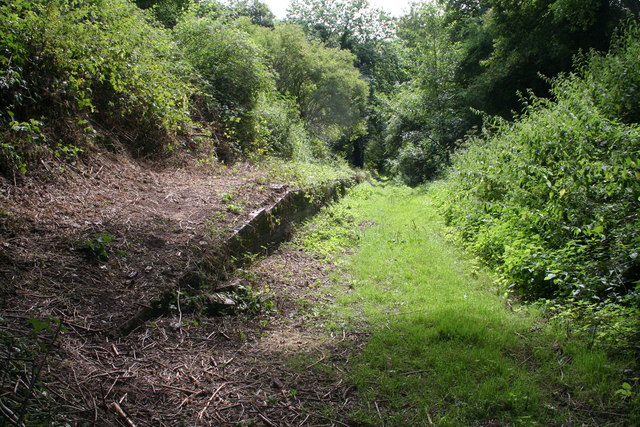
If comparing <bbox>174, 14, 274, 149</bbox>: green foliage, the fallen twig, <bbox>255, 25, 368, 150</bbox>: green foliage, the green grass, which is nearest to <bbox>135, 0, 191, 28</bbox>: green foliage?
<bbox>255, 25, 368, 150</bbox>: green foliage

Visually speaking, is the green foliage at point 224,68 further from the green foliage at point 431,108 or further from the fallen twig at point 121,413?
the green foliage at point 431,108

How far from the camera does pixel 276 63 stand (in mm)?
22625

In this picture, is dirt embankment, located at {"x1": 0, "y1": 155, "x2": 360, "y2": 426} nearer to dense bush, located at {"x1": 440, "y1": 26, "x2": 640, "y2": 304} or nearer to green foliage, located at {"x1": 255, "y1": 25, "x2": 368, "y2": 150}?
dense bush, located at {"x1": 440, "y1": 26, "x2": 640, "y2": 304}

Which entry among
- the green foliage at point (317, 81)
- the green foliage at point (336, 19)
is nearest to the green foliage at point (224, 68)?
the green foliage at point (317, 81)

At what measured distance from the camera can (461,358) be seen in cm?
368

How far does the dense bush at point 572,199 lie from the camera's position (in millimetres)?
4259

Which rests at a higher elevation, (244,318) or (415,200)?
(415,200)

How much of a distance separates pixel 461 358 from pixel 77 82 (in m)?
6.88

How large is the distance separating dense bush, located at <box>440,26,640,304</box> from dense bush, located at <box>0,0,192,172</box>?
678 cm

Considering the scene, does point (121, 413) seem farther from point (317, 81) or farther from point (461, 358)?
point (317, 81)

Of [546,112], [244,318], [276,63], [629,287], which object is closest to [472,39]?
[276,63]

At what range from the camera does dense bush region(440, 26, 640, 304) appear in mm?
4259

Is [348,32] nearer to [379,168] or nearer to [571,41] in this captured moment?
[379,168]

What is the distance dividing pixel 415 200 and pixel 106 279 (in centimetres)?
1285
